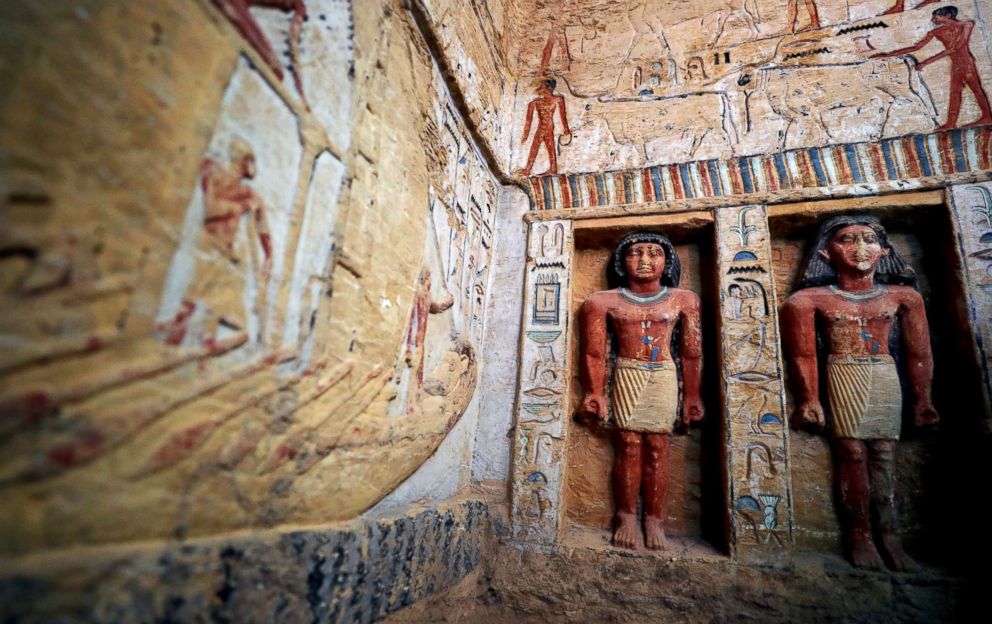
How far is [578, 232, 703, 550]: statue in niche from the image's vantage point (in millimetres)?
3078

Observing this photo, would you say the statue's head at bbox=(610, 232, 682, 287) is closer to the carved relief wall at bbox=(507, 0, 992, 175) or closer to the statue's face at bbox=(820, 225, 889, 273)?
the carved relief wall at bbox=(507, 0, 992, 175)

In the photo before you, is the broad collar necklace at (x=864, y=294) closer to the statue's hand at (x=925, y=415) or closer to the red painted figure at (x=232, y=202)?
the statue's hand at (x=925, y=415)

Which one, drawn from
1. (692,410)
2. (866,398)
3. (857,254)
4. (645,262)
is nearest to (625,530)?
(692,410)

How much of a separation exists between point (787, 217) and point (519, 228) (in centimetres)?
172

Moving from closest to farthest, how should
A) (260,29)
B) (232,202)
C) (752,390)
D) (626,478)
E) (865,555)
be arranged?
(232,202) → (260,29) → (865,555) → (752,390) → (626,478)

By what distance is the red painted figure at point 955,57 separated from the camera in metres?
3.12

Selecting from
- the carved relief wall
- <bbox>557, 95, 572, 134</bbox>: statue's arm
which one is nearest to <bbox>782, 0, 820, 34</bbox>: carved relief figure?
the carved relief wall

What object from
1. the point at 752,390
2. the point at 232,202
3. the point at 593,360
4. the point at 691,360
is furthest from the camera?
the point at 593,360

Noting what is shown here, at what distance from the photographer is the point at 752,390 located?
9.75 feet

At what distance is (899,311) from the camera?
2.99 meters

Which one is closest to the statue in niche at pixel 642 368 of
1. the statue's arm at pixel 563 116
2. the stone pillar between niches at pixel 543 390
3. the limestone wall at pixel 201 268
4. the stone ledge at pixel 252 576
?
the stone pillar between niches at pixel 543 390

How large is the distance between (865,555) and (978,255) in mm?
1730

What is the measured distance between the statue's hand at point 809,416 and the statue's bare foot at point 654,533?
97 cm

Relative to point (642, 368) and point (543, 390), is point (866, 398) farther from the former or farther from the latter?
point (543, 390)
